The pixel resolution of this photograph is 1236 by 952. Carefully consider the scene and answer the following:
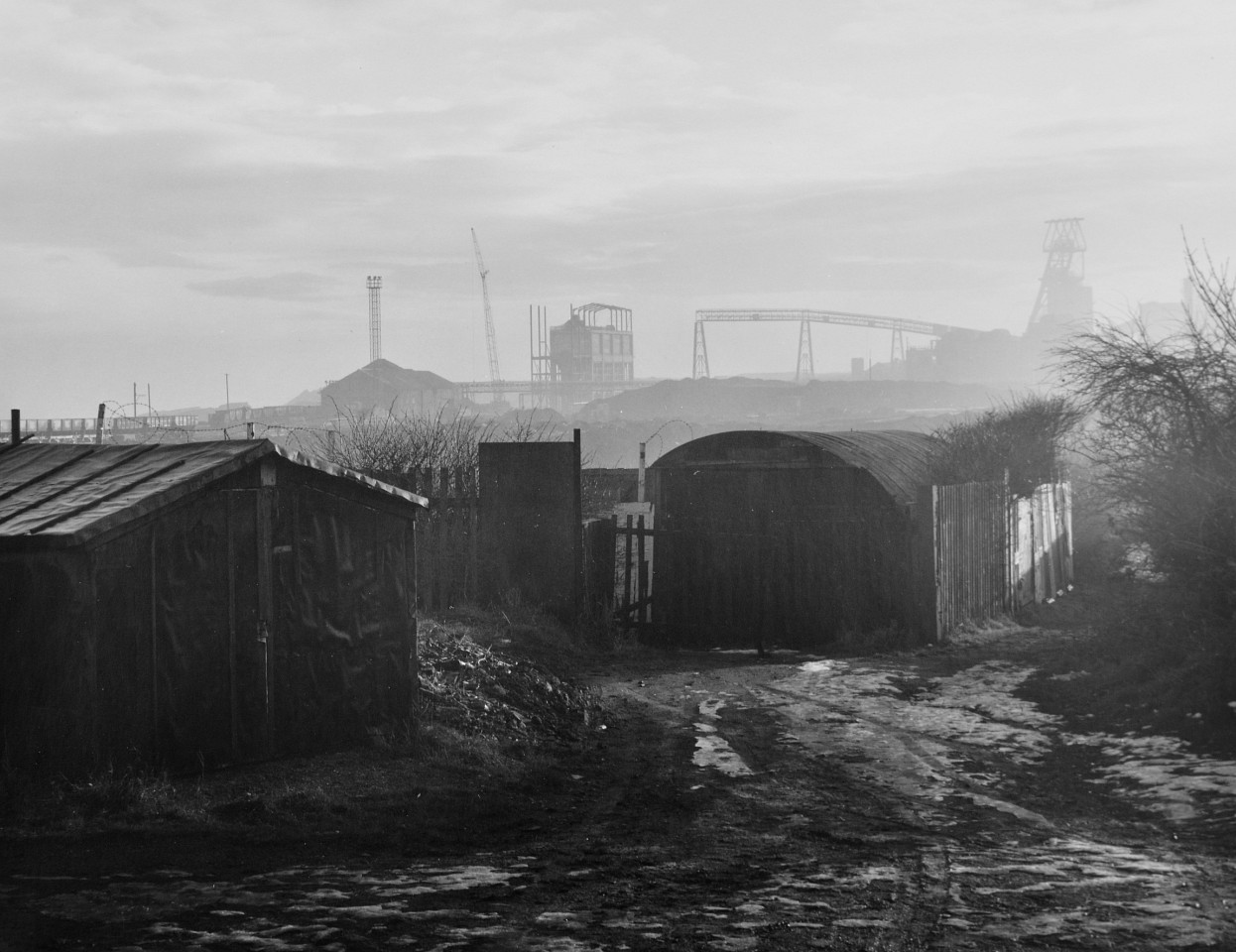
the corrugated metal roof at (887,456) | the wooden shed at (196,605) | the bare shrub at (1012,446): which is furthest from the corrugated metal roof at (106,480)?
the bare shrub at (1012,446)

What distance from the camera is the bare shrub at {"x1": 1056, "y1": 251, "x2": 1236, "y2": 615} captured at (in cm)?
1118

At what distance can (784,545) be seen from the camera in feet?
53.9

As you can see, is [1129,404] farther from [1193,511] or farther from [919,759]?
[919,759]

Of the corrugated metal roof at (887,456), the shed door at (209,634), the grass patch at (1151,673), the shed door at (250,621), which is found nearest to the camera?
the shed door at (209,634)

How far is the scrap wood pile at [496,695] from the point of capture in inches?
396

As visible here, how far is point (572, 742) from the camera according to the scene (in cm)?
1017

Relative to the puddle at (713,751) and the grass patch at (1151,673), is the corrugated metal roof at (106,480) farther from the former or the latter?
the grass patch at (1151,673)

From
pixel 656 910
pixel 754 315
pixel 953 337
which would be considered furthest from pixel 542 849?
pixel 953 337

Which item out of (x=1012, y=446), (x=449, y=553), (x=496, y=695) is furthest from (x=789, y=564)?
(x=1012, y=446)

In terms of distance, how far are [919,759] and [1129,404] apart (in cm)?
616

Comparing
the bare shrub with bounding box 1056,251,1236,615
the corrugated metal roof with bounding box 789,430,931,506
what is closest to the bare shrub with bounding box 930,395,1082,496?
the corrugated metal roof with bounding box 789,430,931,506

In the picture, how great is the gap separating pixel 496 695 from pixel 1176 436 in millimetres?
7588

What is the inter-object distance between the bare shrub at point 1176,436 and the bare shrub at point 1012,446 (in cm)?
525

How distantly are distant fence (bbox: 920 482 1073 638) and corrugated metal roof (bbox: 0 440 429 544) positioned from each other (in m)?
8.16
